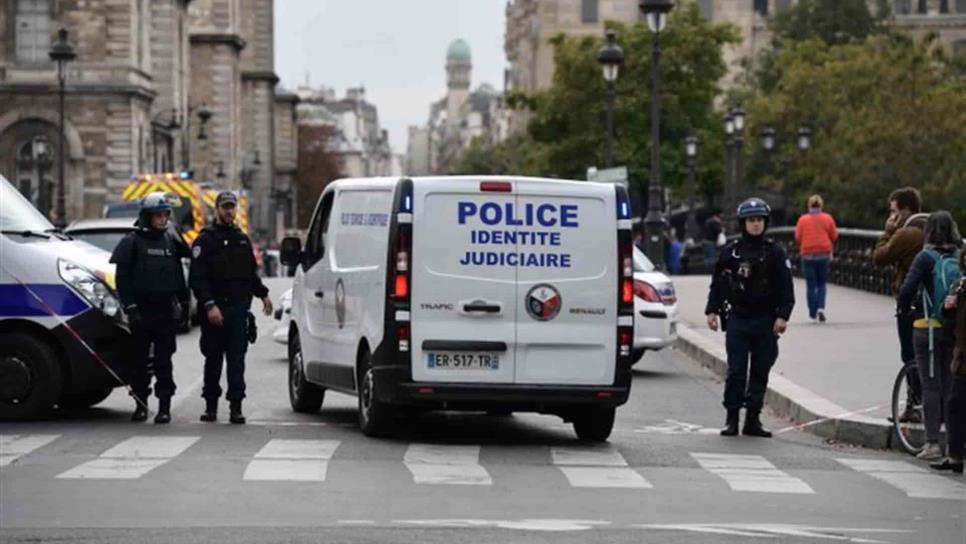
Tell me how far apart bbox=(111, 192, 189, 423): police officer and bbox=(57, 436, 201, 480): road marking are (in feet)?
5.35

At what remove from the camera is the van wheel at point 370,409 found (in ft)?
62.1

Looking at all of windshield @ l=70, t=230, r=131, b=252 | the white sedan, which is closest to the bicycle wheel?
the white sedan

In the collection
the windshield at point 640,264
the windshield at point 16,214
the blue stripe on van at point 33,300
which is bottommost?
the windshield at point 640,264

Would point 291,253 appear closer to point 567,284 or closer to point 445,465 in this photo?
point 567,284

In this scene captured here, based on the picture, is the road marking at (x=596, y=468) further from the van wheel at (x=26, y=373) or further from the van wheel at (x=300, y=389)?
the van wheel at (x=26, y=373)

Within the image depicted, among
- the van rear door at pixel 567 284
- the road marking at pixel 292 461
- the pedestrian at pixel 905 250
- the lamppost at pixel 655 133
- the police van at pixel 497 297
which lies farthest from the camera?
the lamppost at pixel 655 133

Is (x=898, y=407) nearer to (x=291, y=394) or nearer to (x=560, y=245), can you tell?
(x=560, y=245)

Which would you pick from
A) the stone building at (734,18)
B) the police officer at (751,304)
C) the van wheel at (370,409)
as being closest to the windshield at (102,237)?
the van wheel at (370,409)

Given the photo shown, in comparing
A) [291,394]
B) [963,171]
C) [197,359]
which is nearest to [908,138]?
[963,171]

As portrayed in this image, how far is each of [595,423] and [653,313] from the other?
905 centimetres

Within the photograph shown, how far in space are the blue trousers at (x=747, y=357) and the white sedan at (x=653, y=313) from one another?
7.70 metres

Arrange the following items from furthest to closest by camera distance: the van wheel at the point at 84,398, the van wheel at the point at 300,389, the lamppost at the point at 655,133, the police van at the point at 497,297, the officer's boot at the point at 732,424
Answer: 1. the lamppost at the point at 655,133
2. the van wheel at the point at 300,389
3. the van wheel at the point at 84,398
4. the officer's boot at the point at 732,424
5. the police van at the point at 497,297

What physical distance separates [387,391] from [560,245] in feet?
5.37

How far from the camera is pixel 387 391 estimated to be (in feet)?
61.4
